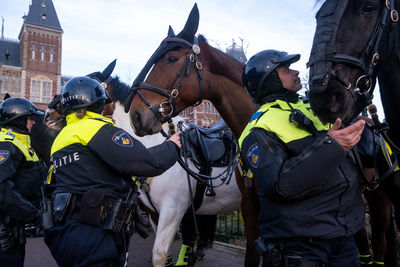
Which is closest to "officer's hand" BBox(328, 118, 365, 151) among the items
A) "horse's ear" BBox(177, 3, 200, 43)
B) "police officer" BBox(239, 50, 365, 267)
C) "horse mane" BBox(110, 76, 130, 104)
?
"police officer" BBox(239, 50, 365, 267)

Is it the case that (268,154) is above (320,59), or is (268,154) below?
below

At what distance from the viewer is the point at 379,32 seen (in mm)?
1898

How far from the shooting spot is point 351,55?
72.2 inches

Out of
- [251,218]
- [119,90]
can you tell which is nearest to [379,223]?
[251,218]

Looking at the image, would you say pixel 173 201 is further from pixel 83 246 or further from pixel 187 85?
pixel 83 246

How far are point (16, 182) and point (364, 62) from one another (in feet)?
11.4

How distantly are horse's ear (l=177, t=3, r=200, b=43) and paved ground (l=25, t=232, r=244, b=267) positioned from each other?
155 inches

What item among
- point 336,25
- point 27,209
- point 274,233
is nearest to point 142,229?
point 27,209

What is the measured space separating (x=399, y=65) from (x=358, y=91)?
57 centimetres

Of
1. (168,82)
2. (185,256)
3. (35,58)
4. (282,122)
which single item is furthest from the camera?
(35,58)

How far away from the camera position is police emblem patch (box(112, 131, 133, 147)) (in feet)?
8.05

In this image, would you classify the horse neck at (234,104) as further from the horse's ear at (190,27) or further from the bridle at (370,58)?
the bridle at (370,58)

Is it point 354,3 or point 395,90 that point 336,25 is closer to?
point 354,3

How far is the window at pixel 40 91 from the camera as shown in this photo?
48938 mm
